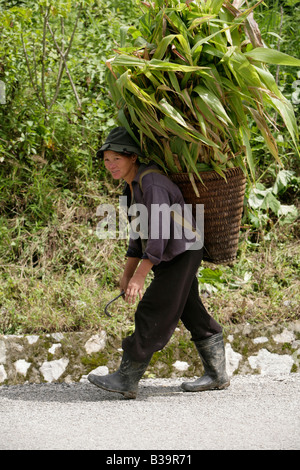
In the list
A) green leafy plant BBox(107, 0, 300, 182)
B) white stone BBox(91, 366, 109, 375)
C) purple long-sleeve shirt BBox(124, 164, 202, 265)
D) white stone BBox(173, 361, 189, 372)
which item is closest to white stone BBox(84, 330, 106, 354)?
white stone BBox(91, 366, 109, 375)

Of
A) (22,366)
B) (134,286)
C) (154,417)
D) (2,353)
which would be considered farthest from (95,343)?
(154,417)

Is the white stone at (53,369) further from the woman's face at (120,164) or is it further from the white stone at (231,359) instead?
the woman's face at (120,164)

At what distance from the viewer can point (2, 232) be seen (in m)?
5.91

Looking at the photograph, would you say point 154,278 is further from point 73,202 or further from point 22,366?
point 73,202

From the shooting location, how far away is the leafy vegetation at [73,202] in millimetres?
5301

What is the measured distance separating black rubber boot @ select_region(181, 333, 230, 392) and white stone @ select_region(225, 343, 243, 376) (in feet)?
1.37

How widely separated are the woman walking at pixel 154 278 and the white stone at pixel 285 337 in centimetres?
73

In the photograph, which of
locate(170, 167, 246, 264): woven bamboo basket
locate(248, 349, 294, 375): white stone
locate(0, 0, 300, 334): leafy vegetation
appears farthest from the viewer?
locate(0, 0, 300, 334): leafy vegetation

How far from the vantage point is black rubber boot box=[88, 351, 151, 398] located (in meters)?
4.27

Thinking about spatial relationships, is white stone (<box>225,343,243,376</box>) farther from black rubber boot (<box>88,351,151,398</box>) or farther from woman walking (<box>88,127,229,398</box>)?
black rubber boot (<box>88,351,151,398</box>)


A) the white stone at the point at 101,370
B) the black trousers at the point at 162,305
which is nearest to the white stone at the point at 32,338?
the white stone at the point at 101,370

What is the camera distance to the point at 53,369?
4.78 meters
